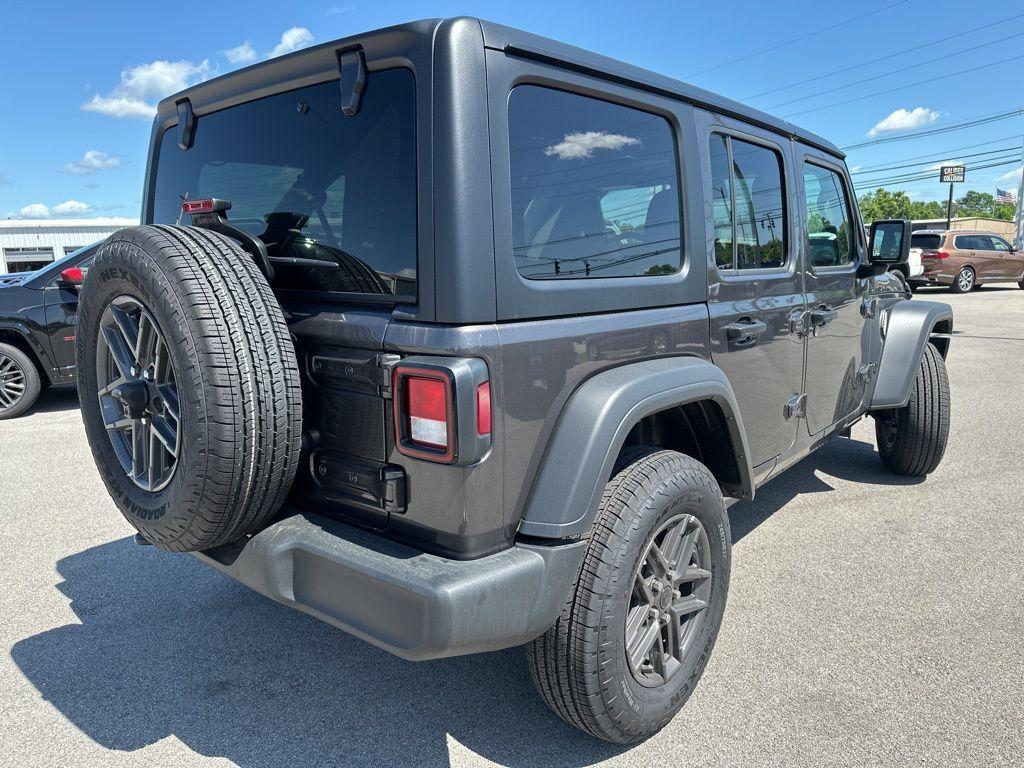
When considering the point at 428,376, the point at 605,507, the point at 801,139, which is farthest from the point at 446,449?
the point at 801,139

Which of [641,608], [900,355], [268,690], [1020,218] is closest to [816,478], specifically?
[900,355]

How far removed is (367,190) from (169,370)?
2.44 feet

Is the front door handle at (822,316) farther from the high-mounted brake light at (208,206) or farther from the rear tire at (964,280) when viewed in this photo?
the rear tire at (964,280)

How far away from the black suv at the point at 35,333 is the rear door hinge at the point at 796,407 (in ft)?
20.9

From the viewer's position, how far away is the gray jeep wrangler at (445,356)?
1772mm

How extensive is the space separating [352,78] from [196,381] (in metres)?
0.89

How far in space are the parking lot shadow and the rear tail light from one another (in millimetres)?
1068

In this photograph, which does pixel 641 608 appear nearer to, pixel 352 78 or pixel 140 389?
pixel 140 389

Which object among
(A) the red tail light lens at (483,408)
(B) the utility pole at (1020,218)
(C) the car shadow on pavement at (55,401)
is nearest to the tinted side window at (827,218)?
(A) the red tail light lens at (483,408)

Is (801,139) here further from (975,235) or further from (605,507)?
(975,235)

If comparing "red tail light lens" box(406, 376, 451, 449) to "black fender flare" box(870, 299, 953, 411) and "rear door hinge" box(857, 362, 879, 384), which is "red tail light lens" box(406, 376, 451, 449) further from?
"black fender flare" box(870, 299, 953, 411)

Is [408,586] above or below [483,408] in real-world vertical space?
below

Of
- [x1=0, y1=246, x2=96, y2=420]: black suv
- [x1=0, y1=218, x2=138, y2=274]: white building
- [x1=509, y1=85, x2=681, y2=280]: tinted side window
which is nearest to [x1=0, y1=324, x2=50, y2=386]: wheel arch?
[x1=0, y1=246, x2=96, y2=420]: black suv

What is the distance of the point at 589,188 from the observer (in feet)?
6.95
